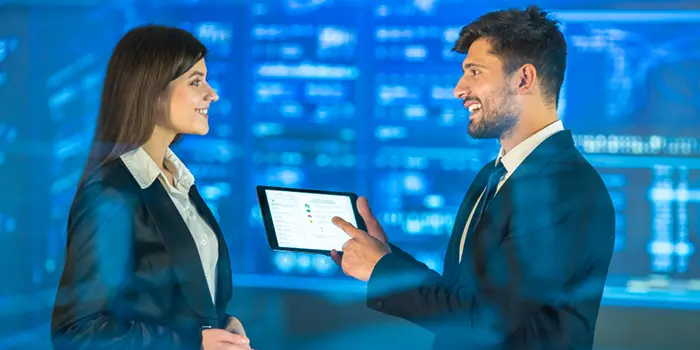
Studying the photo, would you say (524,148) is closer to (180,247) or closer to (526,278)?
(526,278)

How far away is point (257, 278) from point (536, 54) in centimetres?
123

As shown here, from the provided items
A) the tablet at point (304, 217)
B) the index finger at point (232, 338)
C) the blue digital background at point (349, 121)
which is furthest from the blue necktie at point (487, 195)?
the blue digital background at point (349, 121)

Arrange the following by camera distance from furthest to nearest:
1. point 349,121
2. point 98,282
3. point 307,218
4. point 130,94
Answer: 1. point 349,121
2. point 307,218
3. point 130,94
4. point 98,282

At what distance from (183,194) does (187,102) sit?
17cm

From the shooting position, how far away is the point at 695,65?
2.19m

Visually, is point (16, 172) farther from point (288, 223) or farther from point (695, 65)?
point (695, 65)

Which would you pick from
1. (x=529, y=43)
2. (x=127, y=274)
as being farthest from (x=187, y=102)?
(x=529, y=43)

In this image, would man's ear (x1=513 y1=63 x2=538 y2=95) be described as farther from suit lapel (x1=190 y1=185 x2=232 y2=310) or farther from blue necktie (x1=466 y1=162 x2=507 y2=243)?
suit lapel (x1=190 y1=185 x2=232 y2=310)

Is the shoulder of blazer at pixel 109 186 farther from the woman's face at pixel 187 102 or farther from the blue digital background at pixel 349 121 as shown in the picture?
the blue digital background at pixel 349 121

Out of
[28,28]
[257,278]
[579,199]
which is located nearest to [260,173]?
[257,278]

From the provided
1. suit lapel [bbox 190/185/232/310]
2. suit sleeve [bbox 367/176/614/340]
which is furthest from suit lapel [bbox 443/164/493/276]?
suit lapel [bbox 190/185/232/310]

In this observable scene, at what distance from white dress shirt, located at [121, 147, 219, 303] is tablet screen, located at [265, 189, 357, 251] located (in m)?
0.18

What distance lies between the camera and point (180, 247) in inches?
52.3

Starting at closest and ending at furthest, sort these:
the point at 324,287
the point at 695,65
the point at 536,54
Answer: the point at 536,54, the point at 695,65, the point at 324,287
